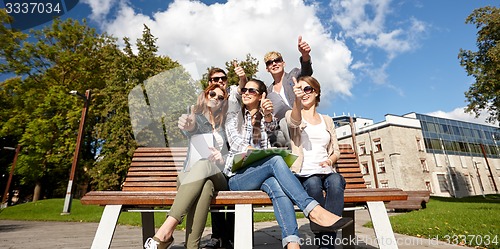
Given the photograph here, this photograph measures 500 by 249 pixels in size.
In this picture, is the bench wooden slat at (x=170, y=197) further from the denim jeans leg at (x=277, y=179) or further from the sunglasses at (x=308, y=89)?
the sunglasses at (x=308, y=89)

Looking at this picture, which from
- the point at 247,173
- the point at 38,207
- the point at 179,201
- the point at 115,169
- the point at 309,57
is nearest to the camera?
the point at 179,201

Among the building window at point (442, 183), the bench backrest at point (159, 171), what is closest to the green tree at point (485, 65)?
the bench backrest at point (159, 171)

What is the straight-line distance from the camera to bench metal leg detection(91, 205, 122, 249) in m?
2.32

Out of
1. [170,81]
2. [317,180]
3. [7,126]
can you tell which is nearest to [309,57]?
[317,180]

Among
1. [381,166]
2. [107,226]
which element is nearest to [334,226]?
[107,226]

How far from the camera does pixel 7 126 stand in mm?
19594

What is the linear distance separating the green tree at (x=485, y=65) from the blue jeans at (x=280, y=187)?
16463 millimetres

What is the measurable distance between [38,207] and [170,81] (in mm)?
17928

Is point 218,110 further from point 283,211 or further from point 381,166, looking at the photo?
point 381,166

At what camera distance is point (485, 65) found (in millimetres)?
15852

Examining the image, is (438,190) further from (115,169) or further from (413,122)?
(115,169)

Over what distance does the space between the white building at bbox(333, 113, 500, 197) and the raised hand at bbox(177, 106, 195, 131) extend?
32.0m

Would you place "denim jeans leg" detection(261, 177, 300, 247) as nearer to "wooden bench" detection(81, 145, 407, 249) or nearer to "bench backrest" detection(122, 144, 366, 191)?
"wooden bench" detection(81, 145, 407, 249)

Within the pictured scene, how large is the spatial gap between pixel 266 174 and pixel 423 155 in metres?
41.6
